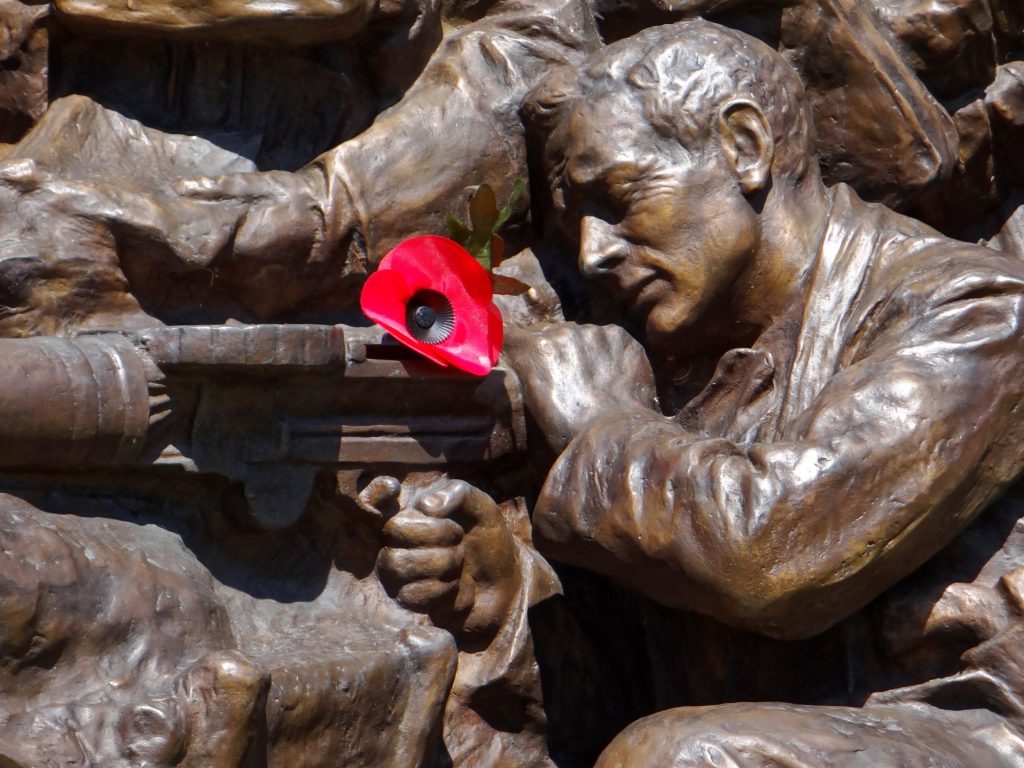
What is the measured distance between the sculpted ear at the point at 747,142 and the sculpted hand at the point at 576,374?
1.06 ft

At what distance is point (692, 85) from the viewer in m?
3.10

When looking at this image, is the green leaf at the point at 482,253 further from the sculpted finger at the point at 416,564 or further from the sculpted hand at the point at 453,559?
the sculpted finger at the point at 416,564

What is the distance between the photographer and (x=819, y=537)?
2.77 m

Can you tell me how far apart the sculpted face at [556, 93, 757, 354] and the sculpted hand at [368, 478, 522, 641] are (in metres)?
0.41

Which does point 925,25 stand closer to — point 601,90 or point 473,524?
point 601,90

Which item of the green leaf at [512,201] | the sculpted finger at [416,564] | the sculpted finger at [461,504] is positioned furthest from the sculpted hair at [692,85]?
the sculpted finger at [416,564]

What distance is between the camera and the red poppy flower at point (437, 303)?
2.97 meters

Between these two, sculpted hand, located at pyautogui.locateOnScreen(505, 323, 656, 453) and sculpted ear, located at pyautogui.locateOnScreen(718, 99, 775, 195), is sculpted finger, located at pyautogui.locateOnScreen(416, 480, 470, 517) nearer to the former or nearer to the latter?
sculpted hand, located at pyautogui.locateOnScreen(505, 323, 656, 453)

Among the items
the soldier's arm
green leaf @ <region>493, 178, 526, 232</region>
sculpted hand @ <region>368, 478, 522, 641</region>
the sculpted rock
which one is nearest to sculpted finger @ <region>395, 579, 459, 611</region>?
sculpted hand @ <region>368, 478, 522, 641</region>

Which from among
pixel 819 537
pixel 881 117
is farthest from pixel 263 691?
pixel 881 117

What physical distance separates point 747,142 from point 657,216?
0.19m

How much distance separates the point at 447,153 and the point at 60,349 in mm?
819

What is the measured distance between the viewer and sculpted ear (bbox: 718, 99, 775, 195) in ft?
10.1

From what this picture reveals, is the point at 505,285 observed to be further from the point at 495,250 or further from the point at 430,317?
the point at 430,317
